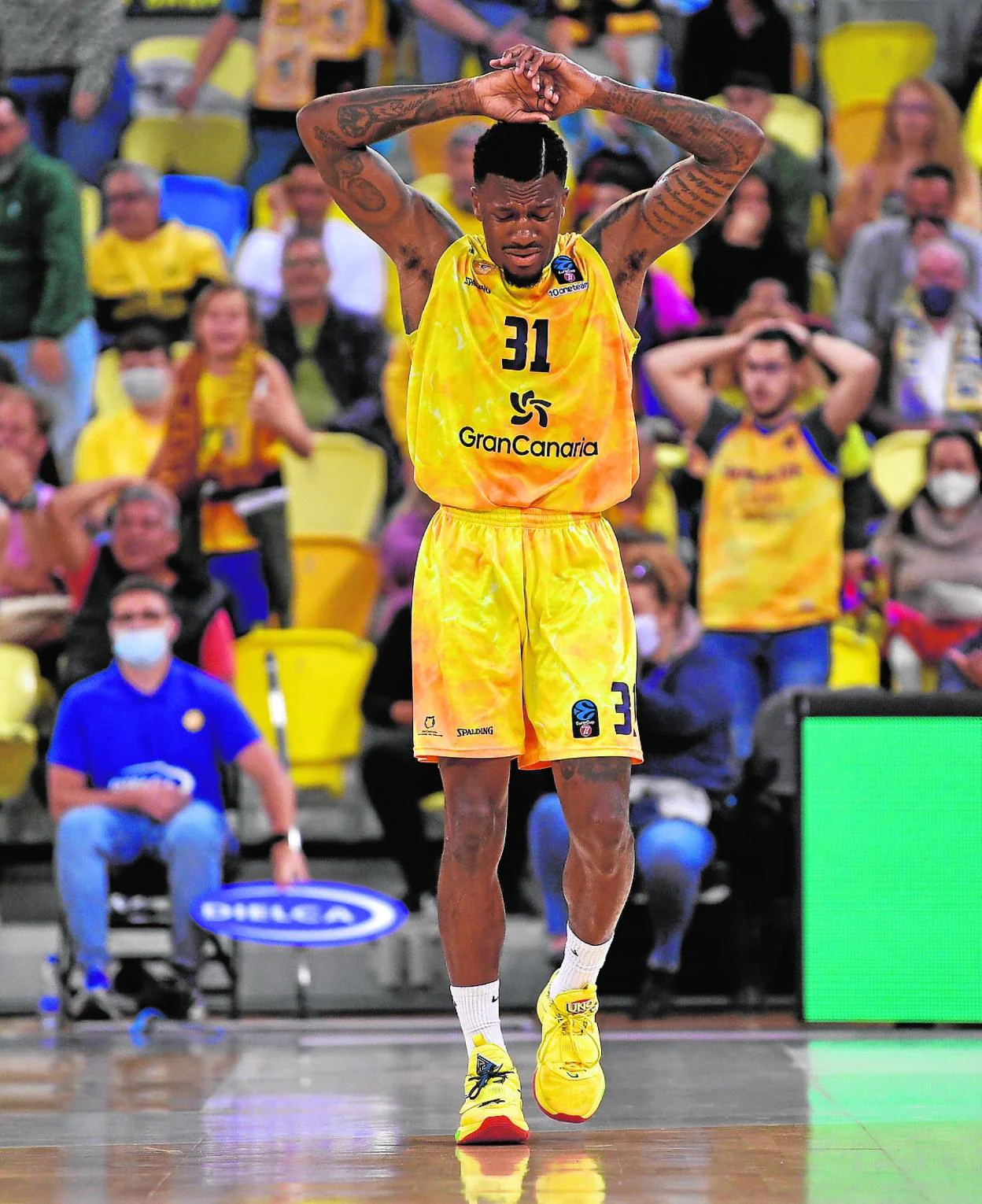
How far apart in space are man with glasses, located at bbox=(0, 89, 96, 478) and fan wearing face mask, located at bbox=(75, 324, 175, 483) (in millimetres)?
180

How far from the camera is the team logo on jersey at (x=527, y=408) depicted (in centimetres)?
377

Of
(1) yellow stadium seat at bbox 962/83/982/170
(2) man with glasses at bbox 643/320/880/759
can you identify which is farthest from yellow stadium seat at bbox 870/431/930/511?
(1) yellow stadium seat at bbox 962/83/982/170

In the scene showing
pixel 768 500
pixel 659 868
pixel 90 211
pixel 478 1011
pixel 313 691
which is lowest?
pixel 659 868

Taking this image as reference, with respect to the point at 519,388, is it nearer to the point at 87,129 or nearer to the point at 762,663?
the point at 762,663

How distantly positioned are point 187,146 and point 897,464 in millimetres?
3848

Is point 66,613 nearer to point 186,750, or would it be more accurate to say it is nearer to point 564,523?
point 186,750

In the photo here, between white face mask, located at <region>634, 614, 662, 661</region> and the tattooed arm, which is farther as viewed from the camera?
white face mask, located at <region>634, 614, 662, 661</region>

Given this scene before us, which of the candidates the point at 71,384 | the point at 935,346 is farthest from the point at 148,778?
the point at 935,346

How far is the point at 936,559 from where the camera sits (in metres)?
7.29

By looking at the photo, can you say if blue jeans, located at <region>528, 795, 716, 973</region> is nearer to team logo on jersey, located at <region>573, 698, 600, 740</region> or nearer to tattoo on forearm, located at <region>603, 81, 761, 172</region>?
team logo on jersey, located at <region>573, 698, 600, 740</region>

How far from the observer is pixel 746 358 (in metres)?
7.67

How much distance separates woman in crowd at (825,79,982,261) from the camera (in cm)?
852

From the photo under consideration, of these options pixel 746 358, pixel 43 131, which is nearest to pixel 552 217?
pixel 746 358

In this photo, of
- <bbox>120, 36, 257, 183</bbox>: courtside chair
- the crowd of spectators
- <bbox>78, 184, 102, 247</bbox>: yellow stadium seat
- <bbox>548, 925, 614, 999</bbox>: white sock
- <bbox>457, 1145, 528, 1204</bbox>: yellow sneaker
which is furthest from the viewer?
<bbox>120, 36, 257, 183</bbox>: courtside chair
